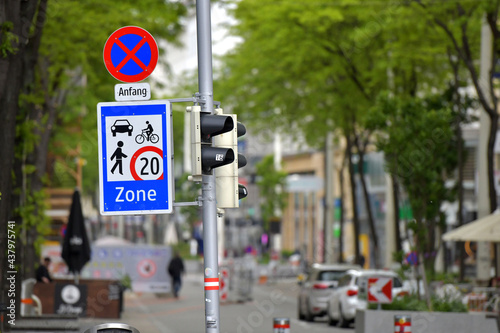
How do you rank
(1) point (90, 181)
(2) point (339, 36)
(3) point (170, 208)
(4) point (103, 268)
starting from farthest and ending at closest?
(1) point (90, 181)
(4) point (103, 268)
(2) point (339, 36)
(3) point (170, 208)

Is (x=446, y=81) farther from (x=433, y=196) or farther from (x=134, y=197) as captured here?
(x=134, y=197)

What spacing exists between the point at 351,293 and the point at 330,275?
3.49 m

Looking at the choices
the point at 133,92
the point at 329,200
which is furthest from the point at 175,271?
the point at 133,92

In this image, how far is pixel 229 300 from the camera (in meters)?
41.0

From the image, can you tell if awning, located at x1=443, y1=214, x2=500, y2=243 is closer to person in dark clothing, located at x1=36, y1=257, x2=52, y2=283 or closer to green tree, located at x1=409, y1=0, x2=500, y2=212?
green tree, located at x1=409, y1=0, x2=500, y2=212

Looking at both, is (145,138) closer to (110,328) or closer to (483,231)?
(110,328)

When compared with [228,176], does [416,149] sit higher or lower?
higher

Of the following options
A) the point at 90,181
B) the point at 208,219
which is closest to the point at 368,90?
the point at 208,219

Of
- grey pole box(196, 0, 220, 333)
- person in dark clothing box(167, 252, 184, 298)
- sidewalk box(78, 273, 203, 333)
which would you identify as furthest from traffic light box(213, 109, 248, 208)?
person in dark clothing box(167, 252, 184, 298)

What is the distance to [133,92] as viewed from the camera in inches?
420

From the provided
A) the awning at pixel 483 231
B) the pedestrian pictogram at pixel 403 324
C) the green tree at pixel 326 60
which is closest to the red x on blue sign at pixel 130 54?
the pedestrian pictogram at pixel 403 324

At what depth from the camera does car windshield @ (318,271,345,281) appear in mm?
30281

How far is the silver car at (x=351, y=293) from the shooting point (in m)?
26.5

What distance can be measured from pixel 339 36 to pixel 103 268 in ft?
39.4
